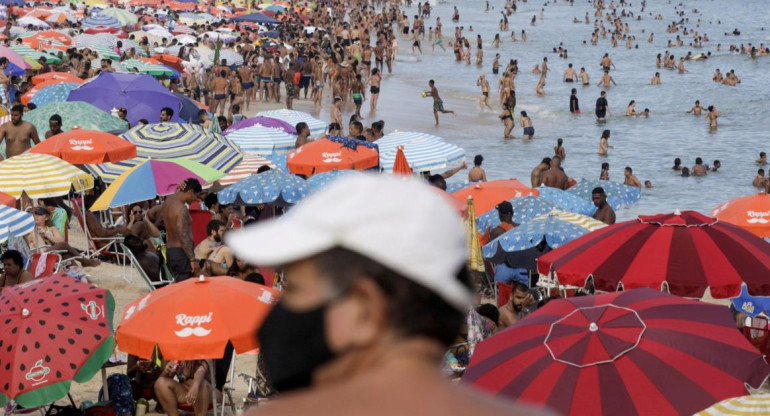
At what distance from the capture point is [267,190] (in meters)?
11.1

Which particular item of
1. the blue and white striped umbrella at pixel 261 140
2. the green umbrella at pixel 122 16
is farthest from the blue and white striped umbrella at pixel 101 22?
the blue and white striped umbrella at pixel 261 140

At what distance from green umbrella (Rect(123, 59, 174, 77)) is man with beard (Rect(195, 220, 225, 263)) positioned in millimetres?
11859

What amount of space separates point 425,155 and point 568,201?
2448 millimetres

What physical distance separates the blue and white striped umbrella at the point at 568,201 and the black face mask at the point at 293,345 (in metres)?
11.2

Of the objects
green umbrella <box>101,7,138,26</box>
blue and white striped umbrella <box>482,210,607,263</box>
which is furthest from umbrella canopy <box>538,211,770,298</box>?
green umbrella <box>101,7,138,26</box>

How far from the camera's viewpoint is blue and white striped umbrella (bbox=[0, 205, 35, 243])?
27.4 ft

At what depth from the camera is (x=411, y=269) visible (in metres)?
0.92

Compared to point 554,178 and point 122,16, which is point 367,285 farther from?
point 122,16

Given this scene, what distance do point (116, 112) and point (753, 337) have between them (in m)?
10.4

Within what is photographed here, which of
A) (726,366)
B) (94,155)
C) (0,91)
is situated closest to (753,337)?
(726,366)

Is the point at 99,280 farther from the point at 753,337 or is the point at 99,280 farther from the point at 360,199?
the point at 360,199

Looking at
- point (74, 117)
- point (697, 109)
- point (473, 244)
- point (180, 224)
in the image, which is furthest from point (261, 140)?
point (697, 109)

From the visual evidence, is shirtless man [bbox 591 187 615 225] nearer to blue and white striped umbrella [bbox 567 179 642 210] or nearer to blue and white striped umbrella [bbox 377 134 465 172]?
blue and white striped umbrella [bbox 567 179 642 210]

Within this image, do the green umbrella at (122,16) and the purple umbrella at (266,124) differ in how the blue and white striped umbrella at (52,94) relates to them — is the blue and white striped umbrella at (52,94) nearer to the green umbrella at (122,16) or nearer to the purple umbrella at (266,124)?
the purple umbrella at (266,124)
